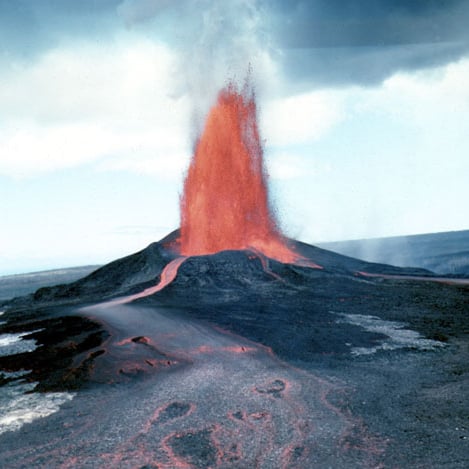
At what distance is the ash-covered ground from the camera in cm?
711

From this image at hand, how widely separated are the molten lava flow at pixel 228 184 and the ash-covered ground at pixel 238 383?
1660cm

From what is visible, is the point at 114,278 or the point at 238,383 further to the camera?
the point at 114,278

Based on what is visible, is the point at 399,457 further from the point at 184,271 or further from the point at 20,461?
the point at 184,271

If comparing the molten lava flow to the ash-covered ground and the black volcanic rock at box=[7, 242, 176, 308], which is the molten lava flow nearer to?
the black volcanic rock at box=[7, 242, 176, 308]

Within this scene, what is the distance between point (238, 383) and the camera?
10.6 m

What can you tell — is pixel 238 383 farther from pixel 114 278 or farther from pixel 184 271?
pixel 114 278

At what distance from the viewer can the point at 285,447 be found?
7.11m

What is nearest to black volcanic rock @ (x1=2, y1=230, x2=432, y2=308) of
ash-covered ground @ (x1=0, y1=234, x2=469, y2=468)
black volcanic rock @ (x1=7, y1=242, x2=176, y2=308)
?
black volcanic rock @ (x1=7, y1=242, x2=176, y2=308)

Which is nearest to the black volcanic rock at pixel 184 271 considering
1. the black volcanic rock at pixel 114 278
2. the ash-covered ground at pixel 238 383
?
the black volcanic rock at pixel 114 278

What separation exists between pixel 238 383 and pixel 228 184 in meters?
31.2

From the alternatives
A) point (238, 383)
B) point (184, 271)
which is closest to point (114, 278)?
point (184, 271)

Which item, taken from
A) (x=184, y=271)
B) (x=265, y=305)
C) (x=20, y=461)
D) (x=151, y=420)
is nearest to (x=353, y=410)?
(x=151, y=420)

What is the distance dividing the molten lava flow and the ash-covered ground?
54.5 feet

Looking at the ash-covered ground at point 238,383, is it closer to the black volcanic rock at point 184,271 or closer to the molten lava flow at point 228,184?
the black volcanic rock at point 184,271
